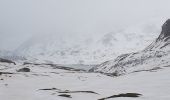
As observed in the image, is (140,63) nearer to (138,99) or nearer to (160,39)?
(160,39)

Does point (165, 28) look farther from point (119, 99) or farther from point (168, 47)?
Answer: point (119, 99)

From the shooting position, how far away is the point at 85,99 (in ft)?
67.0

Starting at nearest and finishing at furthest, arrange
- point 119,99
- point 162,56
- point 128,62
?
point 119,99
point 162,56
point 128,62

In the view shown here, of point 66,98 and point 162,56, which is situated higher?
point 162,56

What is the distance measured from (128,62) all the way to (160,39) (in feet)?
109

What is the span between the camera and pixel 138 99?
723 inches

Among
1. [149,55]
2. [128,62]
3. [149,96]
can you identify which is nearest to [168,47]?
[149,55]

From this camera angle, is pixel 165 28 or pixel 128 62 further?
pixel 165 28

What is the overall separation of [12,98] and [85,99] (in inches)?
199

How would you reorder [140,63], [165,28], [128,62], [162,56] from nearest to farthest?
[162,56]
[140,63]
[128,62]
[165,28]

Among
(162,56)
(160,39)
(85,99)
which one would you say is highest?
(160,39)

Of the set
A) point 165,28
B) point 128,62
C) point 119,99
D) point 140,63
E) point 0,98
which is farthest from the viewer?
point 165,28

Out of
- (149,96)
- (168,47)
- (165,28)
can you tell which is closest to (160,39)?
(165,28)

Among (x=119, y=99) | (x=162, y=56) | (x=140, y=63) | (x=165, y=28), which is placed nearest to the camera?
(x=119, y=99)
